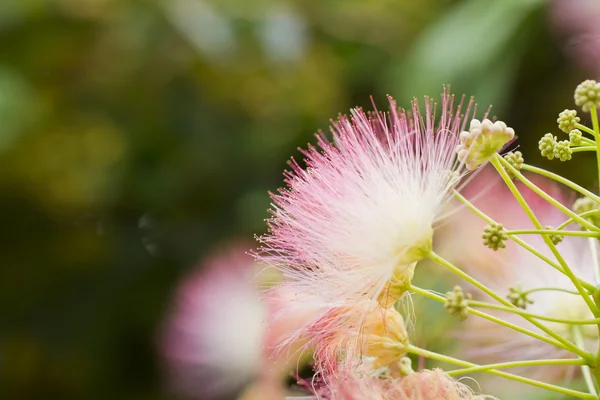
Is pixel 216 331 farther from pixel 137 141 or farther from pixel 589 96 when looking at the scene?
pixel 589 96

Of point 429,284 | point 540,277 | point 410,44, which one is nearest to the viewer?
point 540,277

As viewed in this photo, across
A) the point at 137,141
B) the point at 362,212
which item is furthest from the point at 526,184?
the point at 137,141

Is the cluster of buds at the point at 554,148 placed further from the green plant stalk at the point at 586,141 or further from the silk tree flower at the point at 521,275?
the silk tree flower at the point at 521,275

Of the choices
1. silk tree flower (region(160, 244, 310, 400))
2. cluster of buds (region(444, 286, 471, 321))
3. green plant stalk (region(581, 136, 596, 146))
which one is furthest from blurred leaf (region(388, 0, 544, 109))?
cluster of buds (region(444, 286, 471, 321))

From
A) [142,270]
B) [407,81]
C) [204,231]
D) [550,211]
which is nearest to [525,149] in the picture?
[407,81]

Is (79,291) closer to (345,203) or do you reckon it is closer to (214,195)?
(214,195)

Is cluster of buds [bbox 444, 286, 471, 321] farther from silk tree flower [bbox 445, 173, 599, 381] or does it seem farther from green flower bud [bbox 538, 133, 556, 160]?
silk tree flower [bbox 445, 173, 599, 381]

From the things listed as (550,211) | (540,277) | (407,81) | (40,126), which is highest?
(40,126)
